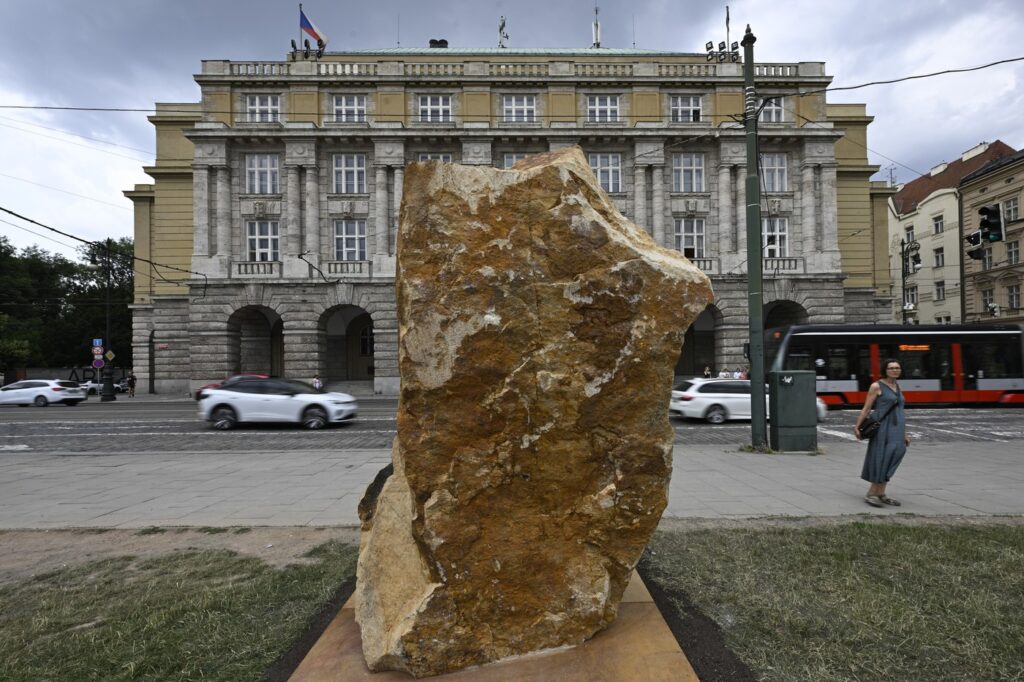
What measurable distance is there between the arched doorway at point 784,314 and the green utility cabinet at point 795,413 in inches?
847

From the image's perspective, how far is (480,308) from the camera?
8.74 ft

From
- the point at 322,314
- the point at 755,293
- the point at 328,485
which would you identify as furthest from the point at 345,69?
the point at 328,485

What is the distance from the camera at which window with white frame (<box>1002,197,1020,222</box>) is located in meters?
35.3

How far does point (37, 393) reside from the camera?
84.8ft

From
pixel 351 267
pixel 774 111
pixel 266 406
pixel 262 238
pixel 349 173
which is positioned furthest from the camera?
pixel 774 111

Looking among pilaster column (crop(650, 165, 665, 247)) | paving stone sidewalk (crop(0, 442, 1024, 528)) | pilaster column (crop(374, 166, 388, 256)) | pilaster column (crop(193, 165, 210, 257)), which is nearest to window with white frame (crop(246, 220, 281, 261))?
pilaster column (crop(193, 165, 210, 257))

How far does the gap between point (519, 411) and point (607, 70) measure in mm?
32582

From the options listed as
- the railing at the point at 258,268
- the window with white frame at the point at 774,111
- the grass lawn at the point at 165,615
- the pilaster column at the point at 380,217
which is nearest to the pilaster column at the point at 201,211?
the railing at the point at 258,268

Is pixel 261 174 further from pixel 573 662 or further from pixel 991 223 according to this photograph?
pixel 573 662

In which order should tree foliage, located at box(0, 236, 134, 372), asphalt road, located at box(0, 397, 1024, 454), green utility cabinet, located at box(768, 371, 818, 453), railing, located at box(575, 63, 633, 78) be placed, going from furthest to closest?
1. tree foliage, located at box(0, 236, 134, 372)
2. railing, located at box(575, 63, 633, 78)
3. asphalt road, located at box(0, 397, 1024, 454)
4. green utility cabinet, located at box(768, 371, 818, 453)

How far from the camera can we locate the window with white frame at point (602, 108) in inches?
1210

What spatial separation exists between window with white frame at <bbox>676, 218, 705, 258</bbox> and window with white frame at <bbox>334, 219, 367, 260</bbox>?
58.2ft

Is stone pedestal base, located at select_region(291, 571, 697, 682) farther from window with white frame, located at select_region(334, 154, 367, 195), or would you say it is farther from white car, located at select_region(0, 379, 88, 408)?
white car, located at select_region(0, 379, 88, 408)

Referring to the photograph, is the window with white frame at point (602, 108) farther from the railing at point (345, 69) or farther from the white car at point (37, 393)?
the white car at point (37, 393)
